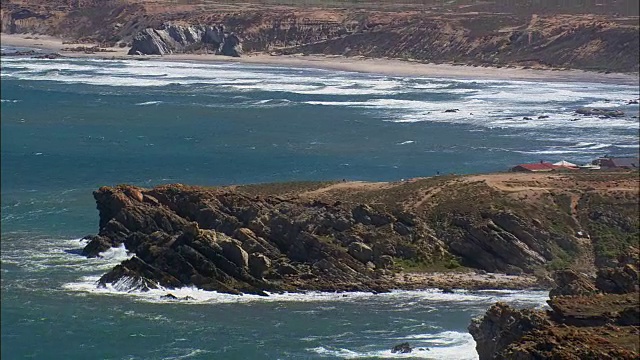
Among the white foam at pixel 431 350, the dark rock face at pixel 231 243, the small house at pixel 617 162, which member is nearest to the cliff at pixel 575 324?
the white foam at pixel 431 350

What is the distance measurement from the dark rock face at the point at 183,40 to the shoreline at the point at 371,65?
125 centimetres

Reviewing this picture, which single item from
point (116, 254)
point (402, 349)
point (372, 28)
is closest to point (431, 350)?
point (402, 349)

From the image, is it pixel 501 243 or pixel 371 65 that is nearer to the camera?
pixel 501 243

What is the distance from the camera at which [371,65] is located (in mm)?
143625

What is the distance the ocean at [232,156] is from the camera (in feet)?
149

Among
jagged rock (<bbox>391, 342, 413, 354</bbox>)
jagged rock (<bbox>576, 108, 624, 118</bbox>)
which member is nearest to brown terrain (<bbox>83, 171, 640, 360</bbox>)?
jagged rock (<bbox>391, 342, 413, 354</bbox>)

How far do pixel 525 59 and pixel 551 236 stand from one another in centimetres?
8645

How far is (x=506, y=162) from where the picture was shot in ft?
259

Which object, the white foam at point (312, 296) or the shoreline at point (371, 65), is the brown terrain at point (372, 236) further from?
the shoreline at point (371, 65)

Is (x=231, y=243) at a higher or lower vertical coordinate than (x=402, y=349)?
higher

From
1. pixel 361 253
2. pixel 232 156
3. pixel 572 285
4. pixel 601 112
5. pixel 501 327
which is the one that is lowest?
pixel 232 156

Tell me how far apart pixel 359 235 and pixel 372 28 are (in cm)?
10565

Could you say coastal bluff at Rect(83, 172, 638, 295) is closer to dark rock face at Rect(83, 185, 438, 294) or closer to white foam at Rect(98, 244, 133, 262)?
dark rock face at Rect(83, 185, 438, 294)

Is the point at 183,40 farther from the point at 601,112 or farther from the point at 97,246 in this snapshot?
the point at 97,246
